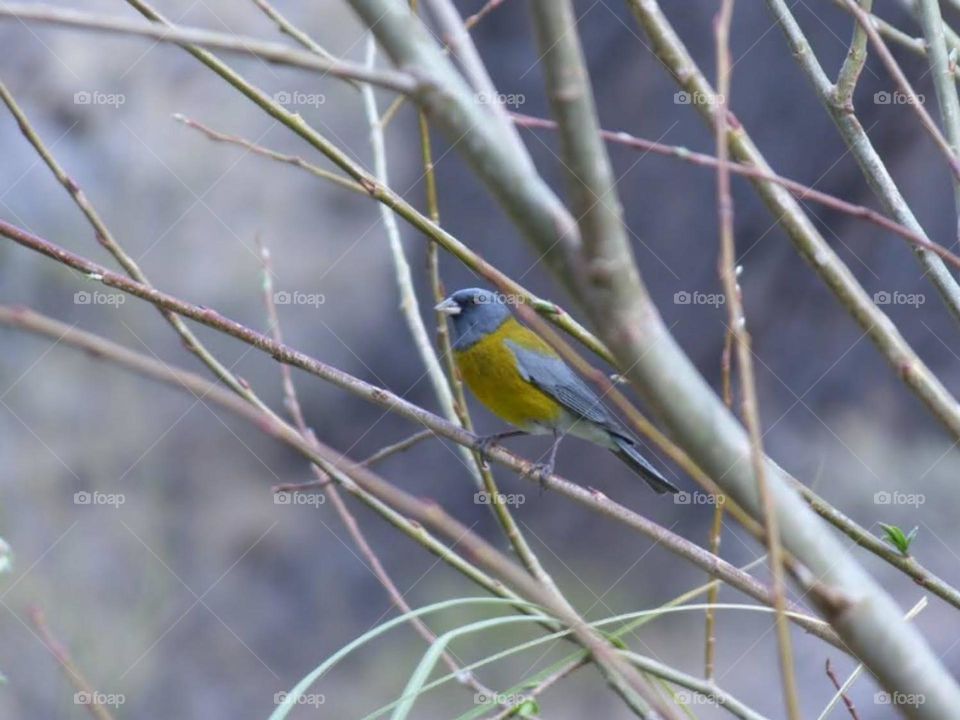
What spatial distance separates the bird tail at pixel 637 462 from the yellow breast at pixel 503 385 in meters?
0.21

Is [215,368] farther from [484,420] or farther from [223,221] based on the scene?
[223,221]

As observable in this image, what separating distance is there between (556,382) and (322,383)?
2.90 m

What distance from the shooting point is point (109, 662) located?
544cm

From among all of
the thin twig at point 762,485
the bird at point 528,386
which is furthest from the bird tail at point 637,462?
the thin twig at point 762,485

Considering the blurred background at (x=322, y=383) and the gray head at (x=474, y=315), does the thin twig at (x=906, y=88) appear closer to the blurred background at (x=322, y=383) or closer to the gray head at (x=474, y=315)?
the gray head at (x=474, y=315)

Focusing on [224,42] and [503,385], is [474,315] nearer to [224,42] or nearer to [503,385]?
[503,385]

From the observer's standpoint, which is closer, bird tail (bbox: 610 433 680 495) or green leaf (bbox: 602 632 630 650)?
green leaf (bbox: 602 632 630 650)

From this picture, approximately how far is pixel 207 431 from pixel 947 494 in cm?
404

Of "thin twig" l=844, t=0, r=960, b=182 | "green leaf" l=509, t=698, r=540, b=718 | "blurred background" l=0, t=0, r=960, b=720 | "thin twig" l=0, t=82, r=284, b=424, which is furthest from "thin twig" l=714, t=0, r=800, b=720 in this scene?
"blurred background" l=0, t=0, r=960, b=720

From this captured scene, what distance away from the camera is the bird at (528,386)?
123 inches

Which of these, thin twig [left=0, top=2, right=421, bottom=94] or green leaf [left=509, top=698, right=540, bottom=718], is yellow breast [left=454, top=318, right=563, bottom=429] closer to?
green leaf [left=509, top=698, right=540, bottom=718]

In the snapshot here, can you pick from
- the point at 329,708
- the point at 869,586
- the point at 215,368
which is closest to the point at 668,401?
the point at 869,586

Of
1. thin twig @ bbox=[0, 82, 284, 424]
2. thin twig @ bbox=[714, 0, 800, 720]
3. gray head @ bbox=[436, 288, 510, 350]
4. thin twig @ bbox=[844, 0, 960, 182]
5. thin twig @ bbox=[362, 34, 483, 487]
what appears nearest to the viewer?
thin twig @ bbox=[714, 0, 800, 720]

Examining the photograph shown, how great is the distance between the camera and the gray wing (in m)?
3.14
